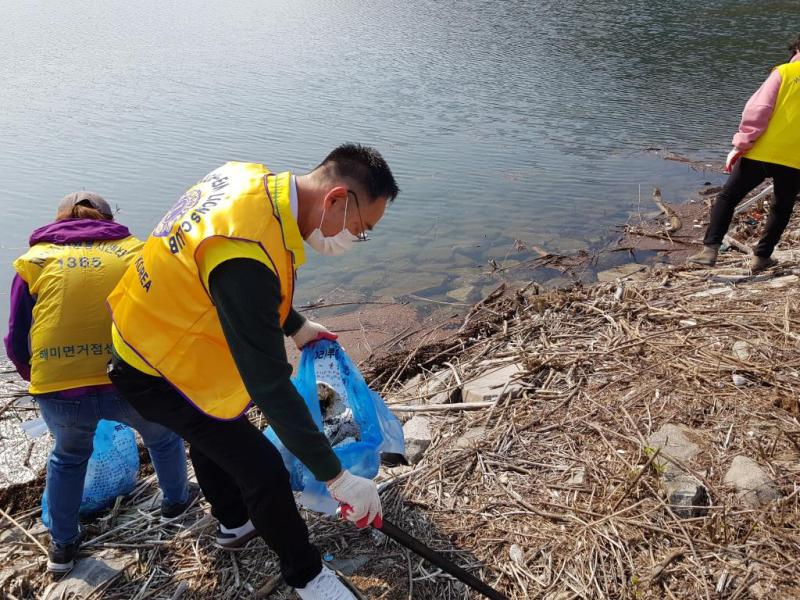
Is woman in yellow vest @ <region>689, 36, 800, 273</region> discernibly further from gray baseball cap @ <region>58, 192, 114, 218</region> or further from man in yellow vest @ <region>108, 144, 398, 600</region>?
gray baseball cap @ <region>58, 192, 114, 218</region>

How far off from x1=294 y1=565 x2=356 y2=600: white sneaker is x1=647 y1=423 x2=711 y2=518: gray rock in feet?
4.48

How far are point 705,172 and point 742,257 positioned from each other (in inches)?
210

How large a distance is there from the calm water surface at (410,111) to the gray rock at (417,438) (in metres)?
3.29

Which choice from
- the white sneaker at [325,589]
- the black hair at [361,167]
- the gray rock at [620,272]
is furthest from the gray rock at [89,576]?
the gray rock at [620,272]

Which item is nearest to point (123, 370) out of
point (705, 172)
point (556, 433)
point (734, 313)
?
point (556, 433)

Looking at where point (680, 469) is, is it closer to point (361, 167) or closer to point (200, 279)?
point (361, 167)

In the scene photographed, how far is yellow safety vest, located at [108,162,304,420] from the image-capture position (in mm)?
2023

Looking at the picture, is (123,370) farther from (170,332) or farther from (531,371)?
(531,371)

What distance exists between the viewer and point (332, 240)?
228 cm

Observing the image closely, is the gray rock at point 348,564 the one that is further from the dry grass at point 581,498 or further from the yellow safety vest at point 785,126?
the yellow safety vest at point 785,126

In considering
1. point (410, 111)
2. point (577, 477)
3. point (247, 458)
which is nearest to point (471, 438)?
point (577, 477)

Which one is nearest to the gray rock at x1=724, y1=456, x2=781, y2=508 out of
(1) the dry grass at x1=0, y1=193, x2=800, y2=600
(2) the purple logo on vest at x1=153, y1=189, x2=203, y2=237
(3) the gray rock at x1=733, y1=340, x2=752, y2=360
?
(1) the dry grass at x1=0, y1=193, x2=800, y2=600

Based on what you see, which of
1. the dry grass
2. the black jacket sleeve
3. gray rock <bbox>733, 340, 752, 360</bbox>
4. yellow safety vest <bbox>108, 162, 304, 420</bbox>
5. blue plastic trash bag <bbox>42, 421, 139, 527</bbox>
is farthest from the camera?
gray rock <bbox>733, 340, 752, 360</bbox>

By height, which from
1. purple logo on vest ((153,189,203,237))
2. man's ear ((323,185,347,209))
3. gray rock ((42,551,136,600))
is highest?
man's ear ((323,185,347,209))
